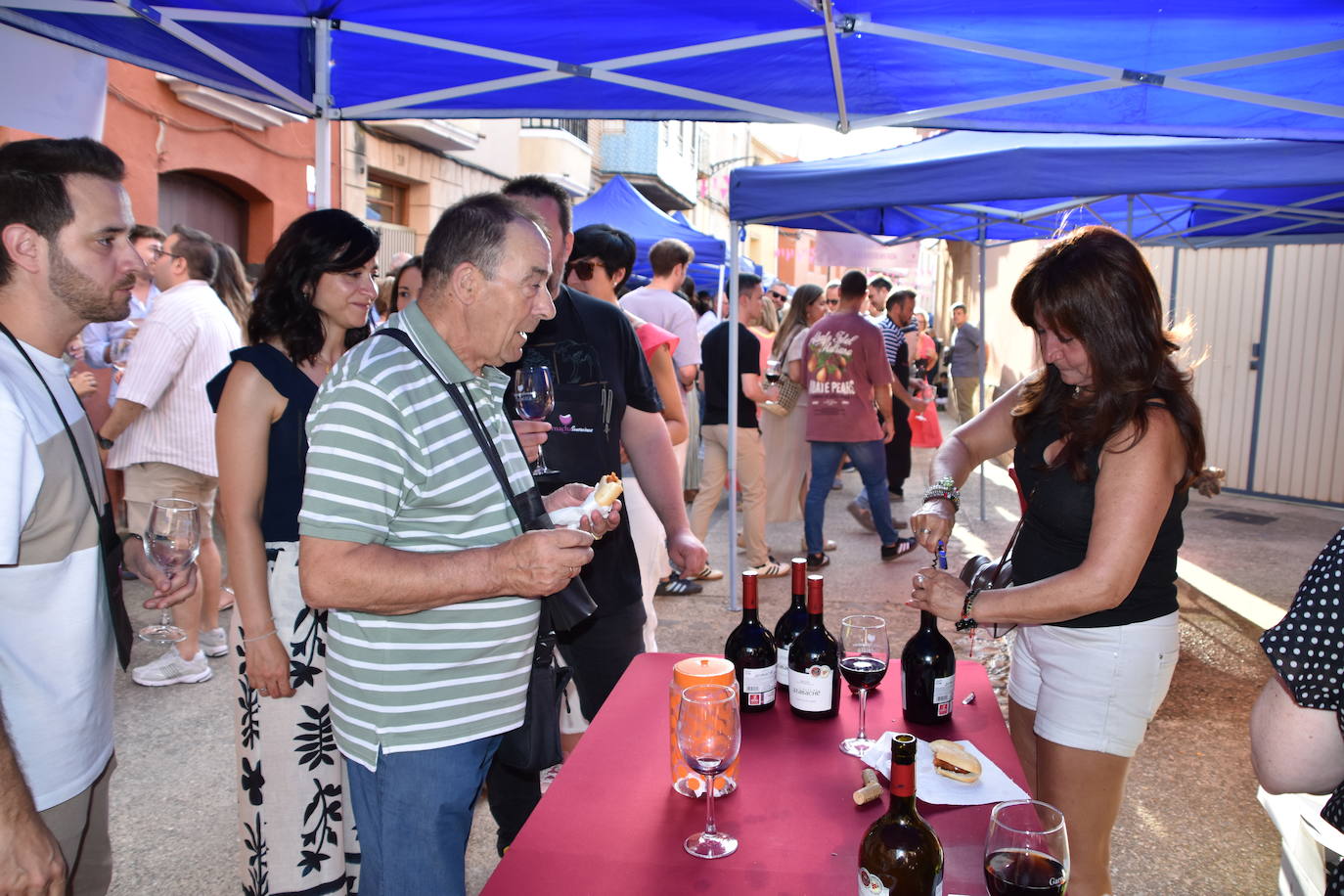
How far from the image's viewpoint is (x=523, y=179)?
104 inches

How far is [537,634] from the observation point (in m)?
1.82

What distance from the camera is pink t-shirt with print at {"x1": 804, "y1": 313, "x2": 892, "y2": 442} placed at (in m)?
6.09

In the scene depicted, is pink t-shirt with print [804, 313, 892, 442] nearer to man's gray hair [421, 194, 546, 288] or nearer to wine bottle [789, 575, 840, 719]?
wine bottle [789, 575, 840, 719]

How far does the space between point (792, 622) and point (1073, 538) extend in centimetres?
71

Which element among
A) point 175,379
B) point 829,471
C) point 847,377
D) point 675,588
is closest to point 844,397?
point 847,377

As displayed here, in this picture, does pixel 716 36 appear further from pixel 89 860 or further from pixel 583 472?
pixel 89 860

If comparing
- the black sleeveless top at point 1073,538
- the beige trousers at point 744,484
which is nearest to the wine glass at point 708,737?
the black sleeveless top at point 1073,538

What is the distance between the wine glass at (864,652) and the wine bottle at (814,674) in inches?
1.8

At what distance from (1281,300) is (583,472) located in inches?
359

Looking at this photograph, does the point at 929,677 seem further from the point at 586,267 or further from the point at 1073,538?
the point at 586,267

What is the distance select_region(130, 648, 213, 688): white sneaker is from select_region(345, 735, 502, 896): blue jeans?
2.94 m

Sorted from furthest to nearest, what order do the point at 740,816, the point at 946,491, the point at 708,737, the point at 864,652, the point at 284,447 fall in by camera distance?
1. the point at 946,491
2. the point at 284,447
3. the point at 864,652
4. the point at 740,816
5. the point at 708,737

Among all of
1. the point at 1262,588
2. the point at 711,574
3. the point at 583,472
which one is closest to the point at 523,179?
the point at 583,472

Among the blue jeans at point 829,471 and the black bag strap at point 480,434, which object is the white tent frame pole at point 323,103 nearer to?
the black bag strap at point 480,434
